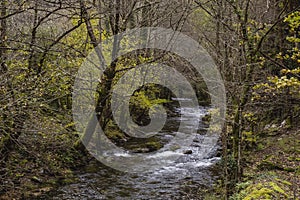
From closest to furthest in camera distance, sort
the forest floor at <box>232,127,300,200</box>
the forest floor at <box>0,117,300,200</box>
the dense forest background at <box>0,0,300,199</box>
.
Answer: the dense forest background at <box>0,0,300,199</box>
the forest floor at <box>232,127,300,200</box>
the forest floor at <box>0,117,300,200</box>

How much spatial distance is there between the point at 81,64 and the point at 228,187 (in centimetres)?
557

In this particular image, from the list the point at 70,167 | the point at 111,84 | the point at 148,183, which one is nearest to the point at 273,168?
the point at 148,183

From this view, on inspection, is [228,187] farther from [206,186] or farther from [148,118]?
[148,118]

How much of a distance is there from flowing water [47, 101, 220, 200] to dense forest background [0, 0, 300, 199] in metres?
0.53

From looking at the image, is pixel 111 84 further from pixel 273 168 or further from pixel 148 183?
pixel 273 168

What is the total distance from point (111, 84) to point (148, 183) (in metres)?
3.50

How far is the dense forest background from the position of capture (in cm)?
600

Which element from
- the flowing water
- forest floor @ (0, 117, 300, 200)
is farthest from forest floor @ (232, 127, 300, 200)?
the flowing water

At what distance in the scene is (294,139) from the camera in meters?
11.6

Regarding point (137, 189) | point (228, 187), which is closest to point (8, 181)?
point (137, 189)

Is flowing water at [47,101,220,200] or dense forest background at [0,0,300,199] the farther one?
flowing water at [47,101,220,200]

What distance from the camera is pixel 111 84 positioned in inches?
422

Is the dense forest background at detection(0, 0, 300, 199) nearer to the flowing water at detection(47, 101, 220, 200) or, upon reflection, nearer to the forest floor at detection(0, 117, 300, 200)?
the forest floor at detection(0, 117, 300, 200)

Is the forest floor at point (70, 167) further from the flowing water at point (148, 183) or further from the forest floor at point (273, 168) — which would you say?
the flowing water at point (148, 183)
